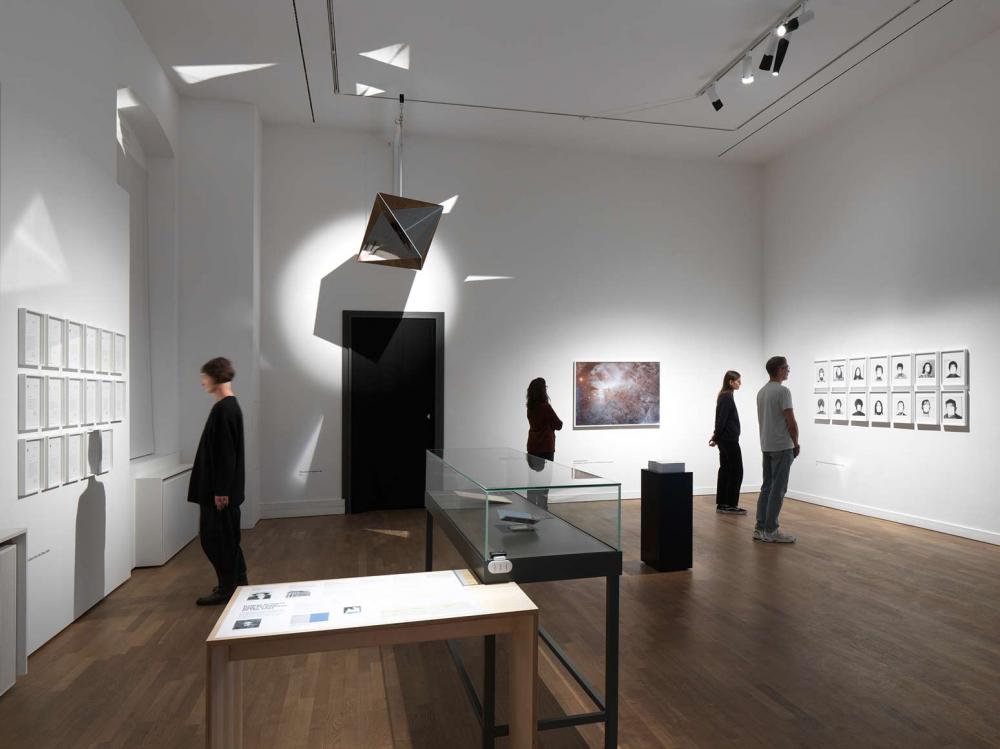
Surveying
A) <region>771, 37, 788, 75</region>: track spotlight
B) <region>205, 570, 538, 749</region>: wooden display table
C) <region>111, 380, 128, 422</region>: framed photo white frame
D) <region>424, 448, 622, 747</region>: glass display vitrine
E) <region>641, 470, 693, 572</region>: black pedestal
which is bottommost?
<region>641, 470, 693, 572</region>: black pedestal

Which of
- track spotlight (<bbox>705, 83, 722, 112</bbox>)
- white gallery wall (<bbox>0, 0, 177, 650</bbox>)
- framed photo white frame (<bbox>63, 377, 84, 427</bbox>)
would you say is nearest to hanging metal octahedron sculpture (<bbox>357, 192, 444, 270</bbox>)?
white gallery wall (<bbox>0, 0, 177, 650</bbox>)

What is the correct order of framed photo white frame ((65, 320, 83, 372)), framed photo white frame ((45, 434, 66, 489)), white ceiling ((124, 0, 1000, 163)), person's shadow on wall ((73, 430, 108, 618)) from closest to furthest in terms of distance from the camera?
framed photo white frame ((45, 434, 66, 489)), framed photo white frame ((65, 320, 83, 372)), person's shadow on wall ((73, 430, 108, 618)), white ceiling ((124, 0, 1000, 163))

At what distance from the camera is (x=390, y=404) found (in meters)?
8.30

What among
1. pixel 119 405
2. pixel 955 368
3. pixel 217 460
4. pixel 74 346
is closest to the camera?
pixel 74 346

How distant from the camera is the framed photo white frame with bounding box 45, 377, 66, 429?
12.8ft

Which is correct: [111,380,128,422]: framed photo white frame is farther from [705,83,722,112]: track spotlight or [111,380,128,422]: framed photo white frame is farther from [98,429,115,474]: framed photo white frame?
[705,83,722,112]: track spotlight

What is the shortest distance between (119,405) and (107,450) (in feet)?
1.46

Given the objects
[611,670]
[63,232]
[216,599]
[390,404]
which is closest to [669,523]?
[611,670]

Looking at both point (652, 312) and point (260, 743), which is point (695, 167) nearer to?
point (652, 312)

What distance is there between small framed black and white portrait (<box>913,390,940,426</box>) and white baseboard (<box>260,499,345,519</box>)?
6.62 m

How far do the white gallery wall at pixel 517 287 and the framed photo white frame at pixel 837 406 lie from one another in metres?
1.37

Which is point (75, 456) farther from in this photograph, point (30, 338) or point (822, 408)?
point (822, 408)

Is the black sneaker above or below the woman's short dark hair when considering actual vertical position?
below

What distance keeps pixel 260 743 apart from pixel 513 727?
1.13 meters
